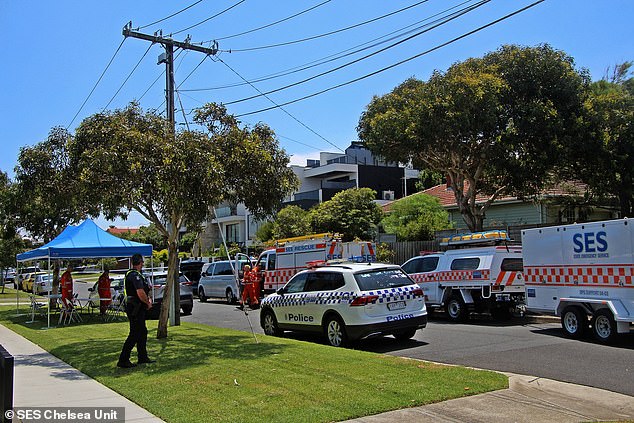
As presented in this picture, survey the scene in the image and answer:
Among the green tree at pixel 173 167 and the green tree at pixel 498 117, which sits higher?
the green tree at pixel 498 117

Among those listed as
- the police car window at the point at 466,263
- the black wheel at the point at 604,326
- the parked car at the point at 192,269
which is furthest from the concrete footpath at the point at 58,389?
the parked car at the point at 192,269

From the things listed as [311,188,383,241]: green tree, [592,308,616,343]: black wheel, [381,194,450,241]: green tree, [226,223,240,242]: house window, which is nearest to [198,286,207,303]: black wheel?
[311,188,383,241]: green tree

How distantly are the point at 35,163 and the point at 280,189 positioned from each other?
806cm

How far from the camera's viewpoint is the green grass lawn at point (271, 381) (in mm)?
6961

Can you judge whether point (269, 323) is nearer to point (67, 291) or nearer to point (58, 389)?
point (58, 389)

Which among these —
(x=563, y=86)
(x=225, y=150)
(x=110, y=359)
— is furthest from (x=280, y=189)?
(x=563, y=86)

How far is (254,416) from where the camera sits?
21.9 ft

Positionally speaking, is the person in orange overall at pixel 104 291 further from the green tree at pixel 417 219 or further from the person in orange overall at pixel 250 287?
the green tree at pixel 417 219

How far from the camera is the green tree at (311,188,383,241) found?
104 ft

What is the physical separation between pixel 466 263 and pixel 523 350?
5.61m

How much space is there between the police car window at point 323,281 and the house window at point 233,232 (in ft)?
146

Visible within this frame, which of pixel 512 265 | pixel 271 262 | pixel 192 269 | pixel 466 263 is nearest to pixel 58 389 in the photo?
pixel 466 263

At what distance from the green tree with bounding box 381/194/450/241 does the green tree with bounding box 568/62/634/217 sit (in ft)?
23.0

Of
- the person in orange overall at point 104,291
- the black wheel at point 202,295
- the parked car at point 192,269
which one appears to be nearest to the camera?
the person in orange overall at point 104,291
